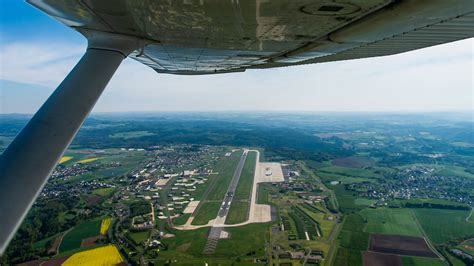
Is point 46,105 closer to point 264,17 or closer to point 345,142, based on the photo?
point 264,17

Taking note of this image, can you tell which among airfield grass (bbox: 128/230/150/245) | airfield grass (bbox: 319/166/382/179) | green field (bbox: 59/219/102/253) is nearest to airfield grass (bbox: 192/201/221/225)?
airfield grass (bbox: 128/230/150/245)

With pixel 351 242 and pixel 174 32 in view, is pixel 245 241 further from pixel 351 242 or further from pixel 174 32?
pixel 174 32

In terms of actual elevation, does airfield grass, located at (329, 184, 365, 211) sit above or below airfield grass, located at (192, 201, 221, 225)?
below

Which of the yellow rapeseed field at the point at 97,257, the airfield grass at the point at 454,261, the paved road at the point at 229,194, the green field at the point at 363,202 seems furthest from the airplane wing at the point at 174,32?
the green field at the point at 363,202

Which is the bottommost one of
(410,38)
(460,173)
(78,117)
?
(460,173)

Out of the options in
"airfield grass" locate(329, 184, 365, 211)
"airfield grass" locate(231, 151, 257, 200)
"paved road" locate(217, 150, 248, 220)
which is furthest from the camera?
"airfield grass" locate(231, 151, 257, 200)

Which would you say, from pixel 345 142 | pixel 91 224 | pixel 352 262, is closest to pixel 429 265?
pixel 352 262

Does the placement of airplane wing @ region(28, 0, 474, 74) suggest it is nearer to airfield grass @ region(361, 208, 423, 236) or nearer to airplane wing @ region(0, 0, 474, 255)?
airplane wing @ region(0, 0, 474, 255)
